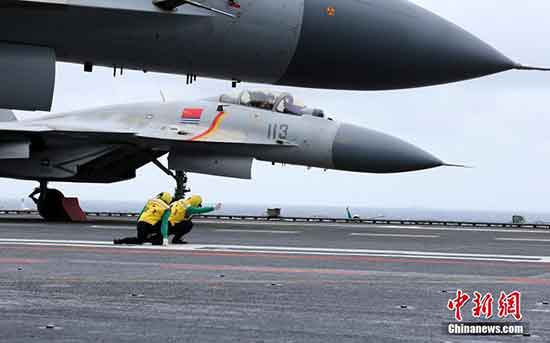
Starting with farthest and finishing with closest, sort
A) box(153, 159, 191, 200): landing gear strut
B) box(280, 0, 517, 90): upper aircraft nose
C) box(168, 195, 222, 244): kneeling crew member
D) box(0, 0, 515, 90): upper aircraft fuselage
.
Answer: box(153, 159, 191, 200): landing gear strut < box(168, 195, 222, 244): kneeling crew member < box(280, 0, 517, 90): upper aircraft nose < box(0, 0, 515, 90): upper aircraft fuselage

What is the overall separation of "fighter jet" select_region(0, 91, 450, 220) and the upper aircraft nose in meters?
14.7

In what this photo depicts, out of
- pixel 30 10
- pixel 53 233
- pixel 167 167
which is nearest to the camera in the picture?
pixel 30 10

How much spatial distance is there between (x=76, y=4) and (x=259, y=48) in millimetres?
1752

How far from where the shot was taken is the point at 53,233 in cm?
1938

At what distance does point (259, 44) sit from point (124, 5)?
1.33 m

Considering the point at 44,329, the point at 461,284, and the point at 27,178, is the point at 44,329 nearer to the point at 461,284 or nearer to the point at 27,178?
the point at 461,284

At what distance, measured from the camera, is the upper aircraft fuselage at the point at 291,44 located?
26.1 feet

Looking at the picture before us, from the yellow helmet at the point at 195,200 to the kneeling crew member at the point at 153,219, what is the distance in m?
0.39

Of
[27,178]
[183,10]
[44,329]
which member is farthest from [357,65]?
[27,178]

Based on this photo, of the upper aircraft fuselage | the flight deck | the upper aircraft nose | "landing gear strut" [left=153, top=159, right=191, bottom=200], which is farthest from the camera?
"landing gear strut" [left=153, top=159, right=191, bottom=200]

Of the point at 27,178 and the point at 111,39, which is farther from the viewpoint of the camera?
the point at 27,178

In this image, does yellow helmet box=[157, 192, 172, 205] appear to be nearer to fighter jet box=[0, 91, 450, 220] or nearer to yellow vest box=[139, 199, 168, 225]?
yellow vest box=[139, 199, 168, 225]

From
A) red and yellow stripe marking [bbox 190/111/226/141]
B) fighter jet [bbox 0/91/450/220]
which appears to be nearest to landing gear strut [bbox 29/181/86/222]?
fighter jet [bbox 0/91/450/220]

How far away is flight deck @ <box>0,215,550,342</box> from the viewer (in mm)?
6195
